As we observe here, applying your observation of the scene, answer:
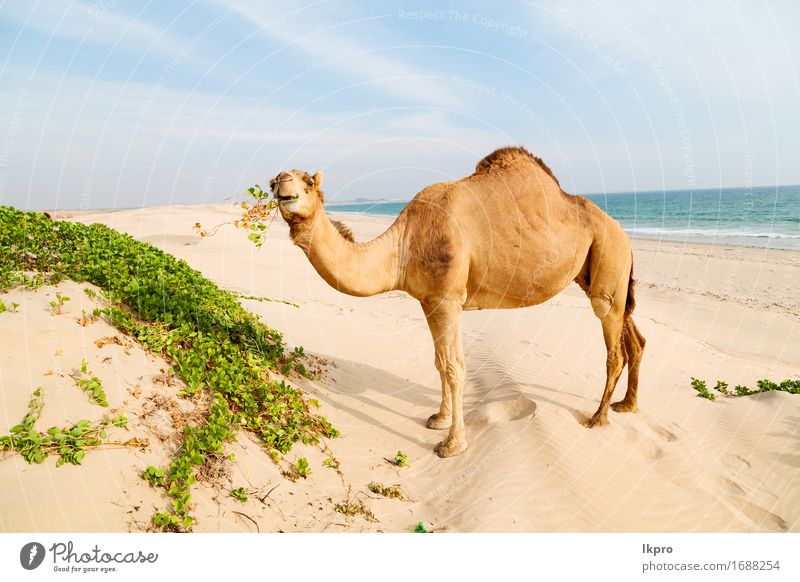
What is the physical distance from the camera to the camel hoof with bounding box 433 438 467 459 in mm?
6105

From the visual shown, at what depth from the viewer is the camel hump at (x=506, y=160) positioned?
6.55 m

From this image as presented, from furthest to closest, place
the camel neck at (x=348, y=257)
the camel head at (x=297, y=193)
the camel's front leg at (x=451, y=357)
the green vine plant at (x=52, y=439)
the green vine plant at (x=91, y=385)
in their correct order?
the camel's front leg at (x=451, y=357)
the camel neck at (x=348, y=257)
the camel head at (x=297, y=193)
the green vine plant at (x=91, y=385)
the green vine plant at (x=52, y=439)

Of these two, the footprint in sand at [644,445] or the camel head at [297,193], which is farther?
the footprint in sand at [644,445]

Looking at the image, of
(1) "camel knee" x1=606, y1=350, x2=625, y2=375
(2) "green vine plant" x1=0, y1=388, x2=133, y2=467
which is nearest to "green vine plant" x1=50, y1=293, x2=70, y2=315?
(2) "green vine plant" x1=0, y1=388, x2=133, y2=467

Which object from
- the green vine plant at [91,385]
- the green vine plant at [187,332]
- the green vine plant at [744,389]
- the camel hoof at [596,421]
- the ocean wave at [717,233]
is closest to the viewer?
the green vine plant at [91,385]

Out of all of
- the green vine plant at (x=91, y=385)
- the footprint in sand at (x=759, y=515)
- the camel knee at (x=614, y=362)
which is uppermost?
the green vine plant at (x=91, y=385)

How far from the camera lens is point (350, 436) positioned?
21.3 ft

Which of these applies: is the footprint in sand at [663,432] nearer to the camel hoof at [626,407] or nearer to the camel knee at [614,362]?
the camel hoof at [626,407]

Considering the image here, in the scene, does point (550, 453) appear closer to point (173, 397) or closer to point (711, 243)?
point (173, 397)

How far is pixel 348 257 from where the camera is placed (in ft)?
17.8

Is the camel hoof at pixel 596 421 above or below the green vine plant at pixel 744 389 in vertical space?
above

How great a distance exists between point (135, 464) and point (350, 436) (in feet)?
9.28

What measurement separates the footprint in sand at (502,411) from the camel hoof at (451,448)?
77cm

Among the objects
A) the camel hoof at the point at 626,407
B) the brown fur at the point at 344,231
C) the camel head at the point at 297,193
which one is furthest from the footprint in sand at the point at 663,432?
the camel head at the point at 297,193
